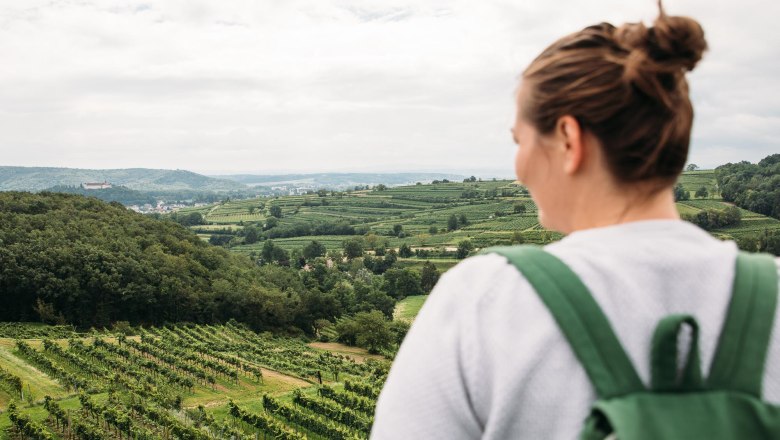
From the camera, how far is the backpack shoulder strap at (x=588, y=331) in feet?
3.61

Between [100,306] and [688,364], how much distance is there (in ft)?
196

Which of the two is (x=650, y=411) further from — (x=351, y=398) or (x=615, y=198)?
(x=351, y=398)

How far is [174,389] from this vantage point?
100 ft

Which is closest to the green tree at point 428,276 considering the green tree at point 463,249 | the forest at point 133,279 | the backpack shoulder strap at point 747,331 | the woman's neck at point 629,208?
the forest at point 133,279

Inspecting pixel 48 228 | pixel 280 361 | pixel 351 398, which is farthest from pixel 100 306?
pixel 351 398

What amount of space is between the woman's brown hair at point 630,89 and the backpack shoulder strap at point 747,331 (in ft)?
0.89

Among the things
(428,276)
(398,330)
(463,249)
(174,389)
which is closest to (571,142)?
(174,389)

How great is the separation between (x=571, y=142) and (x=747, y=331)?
1.69 ft

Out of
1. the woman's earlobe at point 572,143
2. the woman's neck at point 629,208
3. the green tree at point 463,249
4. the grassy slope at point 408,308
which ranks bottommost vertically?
the grassy slope at point 408,308

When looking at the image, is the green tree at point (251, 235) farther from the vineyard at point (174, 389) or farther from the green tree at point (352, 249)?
the vineyard at point (174, 389)

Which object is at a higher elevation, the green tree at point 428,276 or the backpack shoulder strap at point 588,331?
the backpack shoulder strap at point 588,331

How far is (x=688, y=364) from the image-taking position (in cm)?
109

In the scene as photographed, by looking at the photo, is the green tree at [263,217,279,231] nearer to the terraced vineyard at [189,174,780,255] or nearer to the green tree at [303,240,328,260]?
the terraced vineyard at [189,174,780,255]

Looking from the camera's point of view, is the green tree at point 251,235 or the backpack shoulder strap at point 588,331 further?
the green tree at point 251,235
